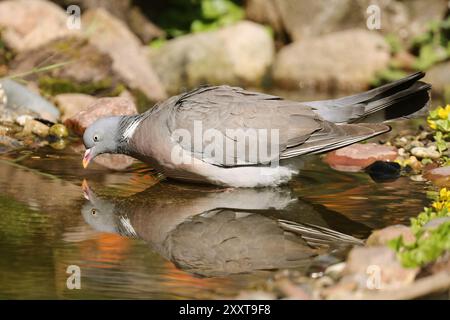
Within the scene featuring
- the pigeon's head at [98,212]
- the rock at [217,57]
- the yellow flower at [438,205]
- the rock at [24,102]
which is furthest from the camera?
the rock at [217,57]

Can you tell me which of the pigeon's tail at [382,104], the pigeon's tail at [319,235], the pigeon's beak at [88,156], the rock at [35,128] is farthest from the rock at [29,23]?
the pigeon's tail at [319,235]

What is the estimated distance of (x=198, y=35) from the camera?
12.9m

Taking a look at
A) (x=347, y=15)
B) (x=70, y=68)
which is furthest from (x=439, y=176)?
(x=347, y=15)

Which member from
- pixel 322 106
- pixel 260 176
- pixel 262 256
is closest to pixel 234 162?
pixel 260 176

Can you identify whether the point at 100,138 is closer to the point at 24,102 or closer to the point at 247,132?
the point at 247,132

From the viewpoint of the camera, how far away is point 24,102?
863 cm

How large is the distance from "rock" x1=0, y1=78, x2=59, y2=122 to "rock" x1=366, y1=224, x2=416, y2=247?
4669 mm

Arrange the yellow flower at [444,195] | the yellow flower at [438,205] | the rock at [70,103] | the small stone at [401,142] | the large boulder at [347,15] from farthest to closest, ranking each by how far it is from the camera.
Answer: the large boulder at [347,15] < the rock at [70,103] < the small stone at [401,142] < the yellow flower at [444,195] < the yellow flower at [438,205]

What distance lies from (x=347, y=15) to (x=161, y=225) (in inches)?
342

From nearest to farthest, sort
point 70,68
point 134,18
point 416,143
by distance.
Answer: point 416,143 → point 70,68 → point 134,18

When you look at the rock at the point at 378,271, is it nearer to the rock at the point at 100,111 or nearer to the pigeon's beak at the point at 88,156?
the pigeon's beak at the point at 88,156

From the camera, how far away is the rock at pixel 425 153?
24.1ft

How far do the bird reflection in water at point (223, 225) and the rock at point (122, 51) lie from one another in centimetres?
389
